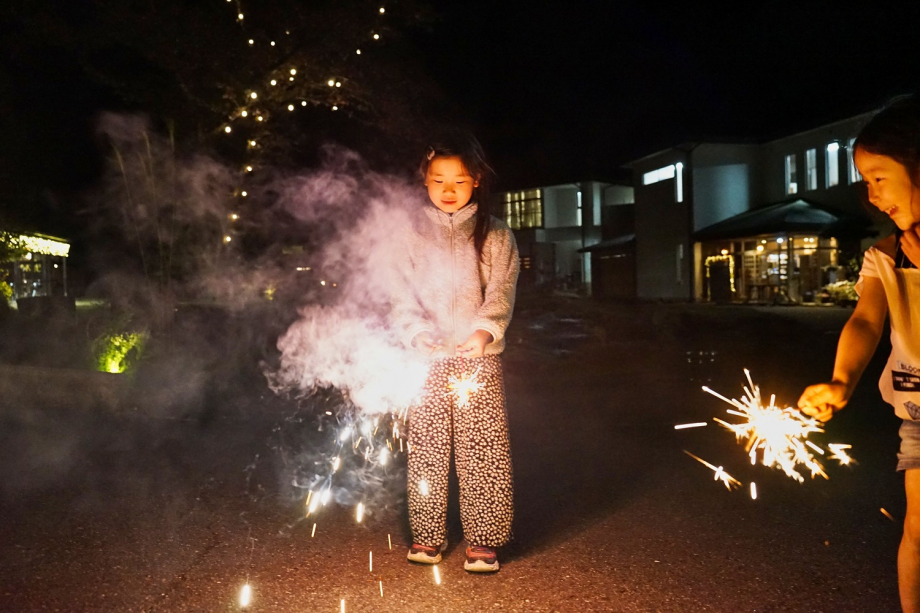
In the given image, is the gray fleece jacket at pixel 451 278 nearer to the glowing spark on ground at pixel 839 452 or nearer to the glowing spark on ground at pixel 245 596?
the glowing spark on ground at pixel 245 596

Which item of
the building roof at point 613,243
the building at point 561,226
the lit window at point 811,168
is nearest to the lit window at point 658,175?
the building roof at point 613,243

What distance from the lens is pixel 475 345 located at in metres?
3.29

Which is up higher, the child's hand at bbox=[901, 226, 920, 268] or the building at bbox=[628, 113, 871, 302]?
the building at bbox=[628, 113, 871, 302]

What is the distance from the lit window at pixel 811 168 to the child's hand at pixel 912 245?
26.3 meters

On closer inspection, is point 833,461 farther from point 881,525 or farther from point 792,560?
point 792,560

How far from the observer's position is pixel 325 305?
1215cm

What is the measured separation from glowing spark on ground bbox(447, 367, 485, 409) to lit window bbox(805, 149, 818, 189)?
85.5ft

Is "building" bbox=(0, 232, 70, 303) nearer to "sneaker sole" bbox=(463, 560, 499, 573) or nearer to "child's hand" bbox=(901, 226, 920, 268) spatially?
"sneaker sole" bbox=(463, 560, 499, 573)

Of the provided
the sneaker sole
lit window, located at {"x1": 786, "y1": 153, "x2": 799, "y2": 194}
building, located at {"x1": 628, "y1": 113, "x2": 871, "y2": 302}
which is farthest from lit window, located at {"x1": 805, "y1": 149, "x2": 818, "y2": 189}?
the sneaker sole

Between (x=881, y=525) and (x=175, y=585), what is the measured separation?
3596mm

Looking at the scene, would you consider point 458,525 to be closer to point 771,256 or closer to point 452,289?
point 452,289

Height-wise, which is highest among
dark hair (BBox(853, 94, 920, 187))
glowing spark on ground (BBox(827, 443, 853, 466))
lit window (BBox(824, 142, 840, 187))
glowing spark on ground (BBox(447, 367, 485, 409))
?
lit window (BBox(824, 142, 840, 187))

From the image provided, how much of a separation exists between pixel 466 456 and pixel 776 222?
23671 mm

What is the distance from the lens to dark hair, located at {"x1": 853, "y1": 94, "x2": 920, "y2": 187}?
2.36m
